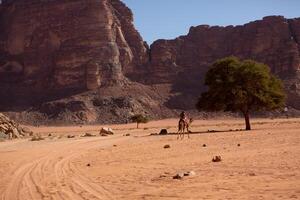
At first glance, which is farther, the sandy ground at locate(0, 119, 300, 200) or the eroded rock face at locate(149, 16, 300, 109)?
the eroded rock face at locate(149, 16, 300, 109)

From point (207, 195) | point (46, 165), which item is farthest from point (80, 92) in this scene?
point (207, 195)

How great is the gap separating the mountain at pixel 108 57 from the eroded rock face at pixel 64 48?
9.7 inches

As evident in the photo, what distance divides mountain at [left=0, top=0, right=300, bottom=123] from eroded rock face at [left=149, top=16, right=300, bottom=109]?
26 cm

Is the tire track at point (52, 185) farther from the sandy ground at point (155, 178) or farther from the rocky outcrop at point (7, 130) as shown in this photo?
the rocky outcrop at point (7, 130)

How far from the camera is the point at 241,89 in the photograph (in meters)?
49.2

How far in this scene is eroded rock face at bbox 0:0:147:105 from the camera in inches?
4690

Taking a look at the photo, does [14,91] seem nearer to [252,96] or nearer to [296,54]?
[296,54]

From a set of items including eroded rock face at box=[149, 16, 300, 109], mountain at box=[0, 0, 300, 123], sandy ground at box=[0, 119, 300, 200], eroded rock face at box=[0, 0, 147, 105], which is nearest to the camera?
sandy ground at box=[0, 119, 300, 200]

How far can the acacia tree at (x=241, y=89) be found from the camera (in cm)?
4922

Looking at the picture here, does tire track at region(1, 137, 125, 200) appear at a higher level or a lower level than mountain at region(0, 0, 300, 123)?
lower

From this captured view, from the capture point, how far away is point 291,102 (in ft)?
376

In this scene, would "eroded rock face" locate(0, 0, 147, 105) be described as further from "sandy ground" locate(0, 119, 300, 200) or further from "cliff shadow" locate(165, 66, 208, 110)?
"sandy ground" locate(0, 119, 300, 200)

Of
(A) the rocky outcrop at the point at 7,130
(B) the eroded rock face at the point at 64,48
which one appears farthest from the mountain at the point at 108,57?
(A) the rocky outcrop at the point at 7,130

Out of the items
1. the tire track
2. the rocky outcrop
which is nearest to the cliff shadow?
the rocky outcrop
